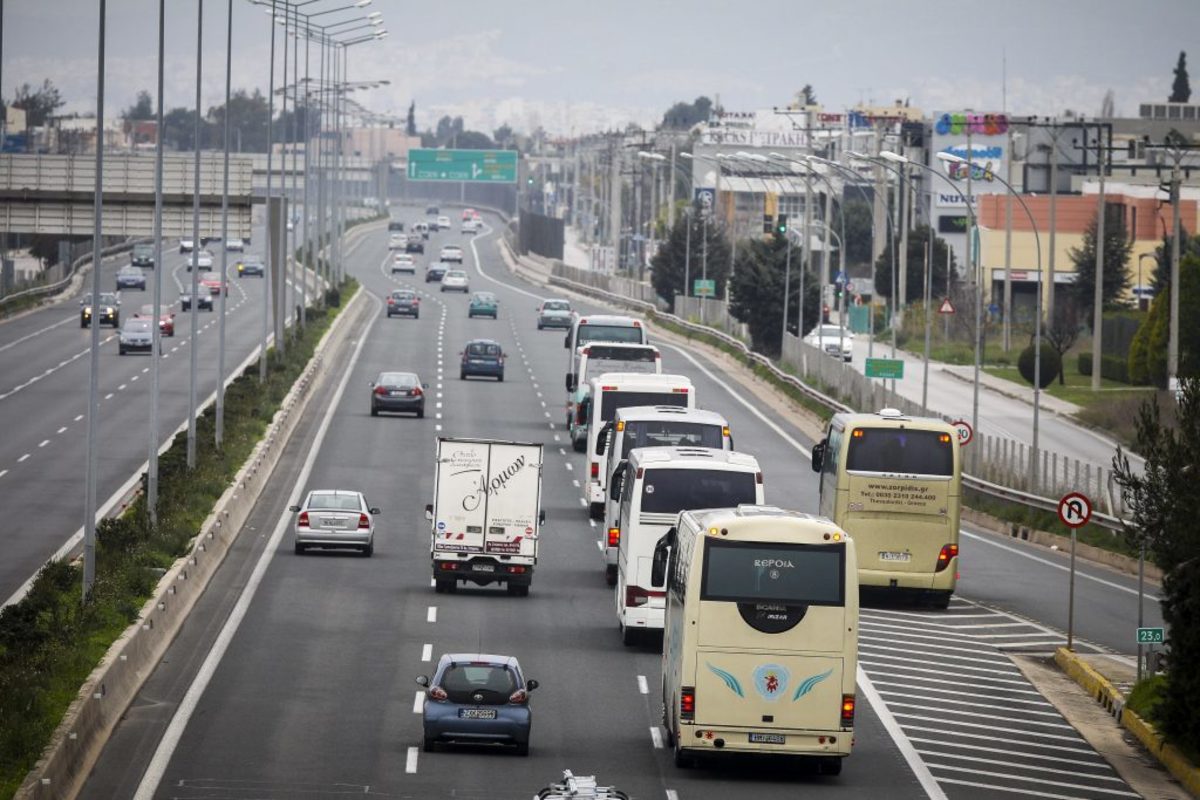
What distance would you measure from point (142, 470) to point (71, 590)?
2435 cm

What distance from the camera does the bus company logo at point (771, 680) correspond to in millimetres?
25234

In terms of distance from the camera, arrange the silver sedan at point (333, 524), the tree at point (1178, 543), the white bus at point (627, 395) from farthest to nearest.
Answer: the white bus at point (627, 395), the silver sedan at point (333, 524), the tree at point (1178, 543)

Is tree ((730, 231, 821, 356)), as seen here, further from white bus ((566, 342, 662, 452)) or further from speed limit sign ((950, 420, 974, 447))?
speed limit sign ((950, 420, 974, 447))

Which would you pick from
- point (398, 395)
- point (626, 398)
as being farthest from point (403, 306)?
point (626, 398)

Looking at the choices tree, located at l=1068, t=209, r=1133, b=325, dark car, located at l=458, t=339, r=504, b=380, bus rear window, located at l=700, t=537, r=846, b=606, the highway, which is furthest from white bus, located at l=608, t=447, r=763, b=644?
tree, located at l=1068, t=209, r=1133, b=325

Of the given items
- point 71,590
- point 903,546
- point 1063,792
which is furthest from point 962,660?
point 71,590

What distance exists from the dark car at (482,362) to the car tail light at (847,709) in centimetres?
6280

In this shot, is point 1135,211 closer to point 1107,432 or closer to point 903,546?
point 1107,432

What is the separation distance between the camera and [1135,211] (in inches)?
5595

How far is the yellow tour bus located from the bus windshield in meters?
4.60

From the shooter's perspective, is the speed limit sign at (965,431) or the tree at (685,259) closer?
the speed limit sign at (965,431)

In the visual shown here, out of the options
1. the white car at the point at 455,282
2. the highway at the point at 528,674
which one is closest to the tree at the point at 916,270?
the white car at the point at 455,282

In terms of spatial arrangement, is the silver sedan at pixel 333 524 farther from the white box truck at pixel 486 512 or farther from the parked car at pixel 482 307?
the parked car at pixel 482 307

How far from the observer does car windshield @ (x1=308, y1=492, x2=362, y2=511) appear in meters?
47.4
